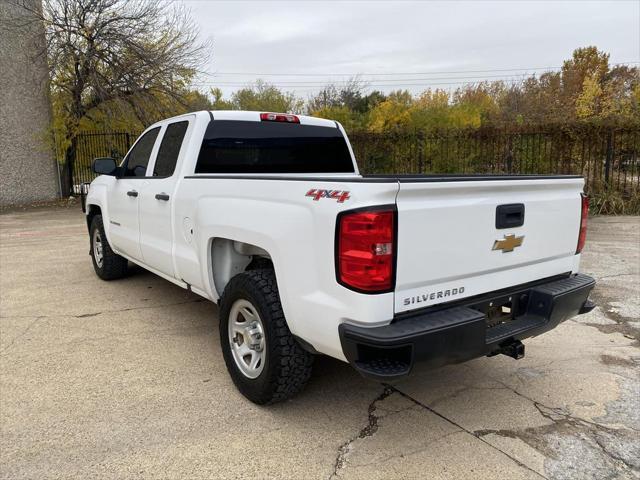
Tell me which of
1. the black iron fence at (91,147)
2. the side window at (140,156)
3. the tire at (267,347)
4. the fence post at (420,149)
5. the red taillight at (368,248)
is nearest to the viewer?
the red taillight at (368,248)

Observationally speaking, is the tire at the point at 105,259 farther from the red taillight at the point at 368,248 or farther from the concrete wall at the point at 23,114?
the concrete wall at the point at 23,114

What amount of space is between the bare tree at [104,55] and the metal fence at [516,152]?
6.52m

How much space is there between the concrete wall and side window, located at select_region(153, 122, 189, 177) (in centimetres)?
1335

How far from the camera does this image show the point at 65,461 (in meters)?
2.72

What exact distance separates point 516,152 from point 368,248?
12507 mm

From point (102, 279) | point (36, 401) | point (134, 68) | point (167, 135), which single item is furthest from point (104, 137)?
point (36, 401)

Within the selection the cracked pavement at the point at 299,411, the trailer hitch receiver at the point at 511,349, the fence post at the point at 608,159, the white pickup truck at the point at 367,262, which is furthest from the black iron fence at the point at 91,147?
the trailer hitch receiver at the point at 511,349

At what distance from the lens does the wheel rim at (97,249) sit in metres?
6.45

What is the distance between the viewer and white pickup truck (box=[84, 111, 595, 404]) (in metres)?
2.48

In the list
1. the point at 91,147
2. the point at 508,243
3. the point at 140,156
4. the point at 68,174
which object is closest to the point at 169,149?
the point at 140,156

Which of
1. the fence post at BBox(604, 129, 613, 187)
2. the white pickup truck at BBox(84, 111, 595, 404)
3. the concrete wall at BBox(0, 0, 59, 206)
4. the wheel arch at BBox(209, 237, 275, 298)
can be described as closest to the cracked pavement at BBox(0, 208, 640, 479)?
the white pickup truck at BBox(84, 111, 595, 404)

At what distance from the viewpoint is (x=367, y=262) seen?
96.5 inches

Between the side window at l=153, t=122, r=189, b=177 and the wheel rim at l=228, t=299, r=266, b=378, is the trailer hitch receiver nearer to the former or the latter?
the wheel rim at l=228, t=299, r=266, b=378

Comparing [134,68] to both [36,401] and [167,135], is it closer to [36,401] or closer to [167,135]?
[167,135]
